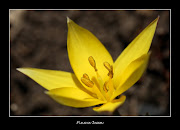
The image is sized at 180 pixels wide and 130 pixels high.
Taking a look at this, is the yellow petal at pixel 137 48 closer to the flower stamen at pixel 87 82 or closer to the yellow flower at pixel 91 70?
the yellow flower at pixel 91 70

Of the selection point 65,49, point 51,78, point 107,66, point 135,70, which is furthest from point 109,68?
point 65,49

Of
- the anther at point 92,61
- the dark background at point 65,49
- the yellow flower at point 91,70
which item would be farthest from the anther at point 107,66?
the dark background at point 65,49

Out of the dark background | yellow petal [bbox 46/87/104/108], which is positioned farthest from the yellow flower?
the dark background

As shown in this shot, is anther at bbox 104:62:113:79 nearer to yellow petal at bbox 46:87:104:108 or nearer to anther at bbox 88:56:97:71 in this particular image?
anther at bbox 88:56:97:71

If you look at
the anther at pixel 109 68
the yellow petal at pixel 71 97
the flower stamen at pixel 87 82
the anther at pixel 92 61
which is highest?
the anther at pixel 92 61

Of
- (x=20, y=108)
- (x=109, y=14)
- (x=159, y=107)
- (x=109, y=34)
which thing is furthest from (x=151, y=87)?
(x=20, y=108)

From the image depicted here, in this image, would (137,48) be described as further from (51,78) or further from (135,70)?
(51,78)
